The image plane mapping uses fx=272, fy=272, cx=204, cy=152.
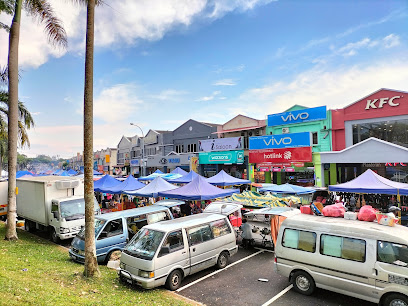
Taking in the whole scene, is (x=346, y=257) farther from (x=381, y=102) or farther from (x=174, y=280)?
(x=381, y=102)

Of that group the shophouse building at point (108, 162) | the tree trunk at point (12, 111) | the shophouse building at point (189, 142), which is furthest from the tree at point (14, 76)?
the shophouse building at point (108, 162)

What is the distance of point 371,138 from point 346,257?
18777 millimetres

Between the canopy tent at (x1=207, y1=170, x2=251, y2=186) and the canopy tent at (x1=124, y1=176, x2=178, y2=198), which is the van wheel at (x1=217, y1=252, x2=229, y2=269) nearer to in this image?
the canopy tent at (x1=124, y1=176, x2=178, y2=198)

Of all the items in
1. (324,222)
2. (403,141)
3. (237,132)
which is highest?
(237,132)

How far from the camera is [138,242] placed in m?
8.15

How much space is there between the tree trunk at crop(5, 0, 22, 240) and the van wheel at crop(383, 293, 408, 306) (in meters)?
13.7

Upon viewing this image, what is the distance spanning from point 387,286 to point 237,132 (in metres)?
29.1

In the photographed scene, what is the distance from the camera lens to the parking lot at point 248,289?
6957mm

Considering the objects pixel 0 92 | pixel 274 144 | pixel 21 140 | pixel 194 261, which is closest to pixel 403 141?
pixel 274 144

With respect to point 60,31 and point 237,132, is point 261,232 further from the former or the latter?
point 237,132

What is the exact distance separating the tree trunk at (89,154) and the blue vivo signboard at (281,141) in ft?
73.3

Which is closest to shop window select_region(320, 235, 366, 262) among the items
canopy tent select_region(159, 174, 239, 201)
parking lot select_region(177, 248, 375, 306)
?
parking lot select_region(177, 248, 375, 306)

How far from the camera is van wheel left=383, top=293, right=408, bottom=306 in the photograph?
575 cm

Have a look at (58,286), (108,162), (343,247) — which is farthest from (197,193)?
(108,162)
